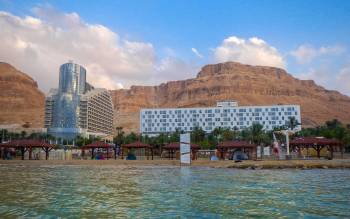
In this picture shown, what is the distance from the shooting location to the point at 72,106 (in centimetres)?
17438

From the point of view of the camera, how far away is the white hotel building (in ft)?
536

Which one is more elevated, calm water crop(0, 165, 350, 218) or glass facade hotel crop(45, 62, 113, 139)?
glass facade hotel crop(45, 62, 113, 139)

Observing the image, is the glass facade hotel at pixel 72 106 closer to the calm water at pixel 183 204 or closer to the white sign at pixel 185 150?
the white sign at pixel 185 150

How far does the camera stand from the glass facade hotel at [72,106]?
562ft

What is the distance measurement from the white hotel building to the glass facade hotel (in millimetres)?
27904

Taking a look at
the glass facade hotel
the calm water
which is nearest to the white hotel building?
the glass facade hotel

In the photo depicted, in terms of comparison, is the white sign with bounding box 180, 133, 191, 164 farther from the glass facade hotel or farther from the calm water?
the glass facade hotel

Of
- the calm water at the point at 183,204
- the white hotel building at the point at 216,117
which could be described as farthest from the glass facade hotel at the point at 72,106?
the calm water at the point at 183,204

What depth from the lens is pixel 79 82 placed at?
18662 cm

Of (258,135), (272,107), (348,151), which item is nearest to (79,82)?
(272,107)

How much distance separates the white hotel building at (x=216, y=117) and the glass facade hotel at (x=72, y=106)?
27.9 meters

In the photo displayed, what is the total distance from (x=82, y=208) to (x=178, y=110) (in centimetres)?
16030

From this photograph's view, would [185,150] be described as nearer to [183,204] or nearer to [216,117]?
[183,204]

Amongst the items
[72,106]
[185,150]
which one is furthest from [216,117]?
[185,150]
